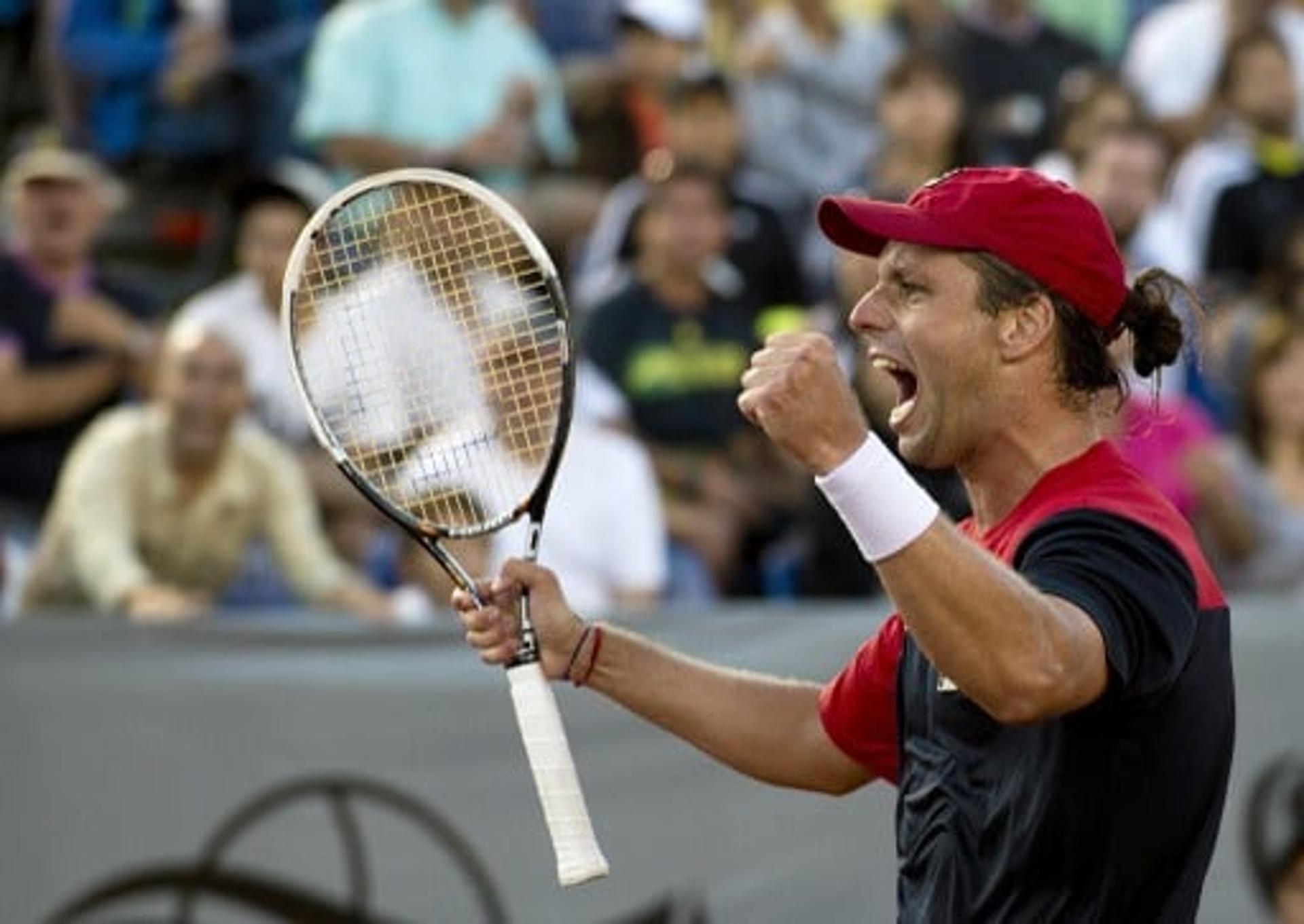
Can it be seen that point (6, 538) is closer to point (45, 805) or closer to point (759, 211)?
point (45, 805)

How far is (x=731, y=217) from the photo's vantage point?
31.6ft

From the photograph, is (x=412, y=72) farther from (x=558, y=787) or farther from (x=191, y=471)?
(x=558, y=787)

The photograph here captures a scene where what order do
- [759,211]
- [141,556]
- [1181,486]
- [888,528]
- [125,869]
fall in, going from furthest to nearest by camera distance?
1. [759,211]
2. [1181,486]
3. [141,556]
4. [125,869]
5. [888,528]

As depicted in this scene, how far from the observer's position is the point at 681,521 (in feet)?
27.9

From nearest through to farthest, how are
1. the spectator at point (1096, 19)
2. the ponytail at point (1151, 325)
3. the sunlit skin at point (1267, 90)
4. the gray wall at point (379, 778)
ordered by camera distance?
the ponytail at point (1151, 325)
the gray wall at point (379, 778)
the sunlit skin at point (1267, 90)
the spectator at point (1096, 19)

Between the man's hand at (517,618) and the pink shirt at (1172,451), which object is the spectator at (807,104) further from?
the man's hand at (517,618)

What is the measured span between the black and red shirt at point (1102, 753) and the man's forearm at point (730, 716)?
1.40 feet

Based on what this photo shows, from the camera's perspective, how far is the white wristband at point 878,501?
3.23 meters

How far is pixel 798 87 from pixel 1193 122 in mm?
1476

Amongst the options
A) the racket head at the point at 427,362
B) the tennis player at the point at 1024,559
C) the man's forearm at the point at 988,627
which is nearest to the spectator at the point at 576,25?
the racket head at the point at 427,362

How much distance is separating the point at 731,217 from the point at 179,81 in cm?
197

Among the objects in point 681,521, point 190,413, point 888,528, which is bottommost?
point 681,521

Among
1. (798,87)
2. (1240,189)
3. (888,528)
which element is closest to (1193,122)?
(1240,189)

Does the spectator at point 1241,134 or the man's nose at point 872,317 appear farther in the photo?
the spectator at point 1241,134
